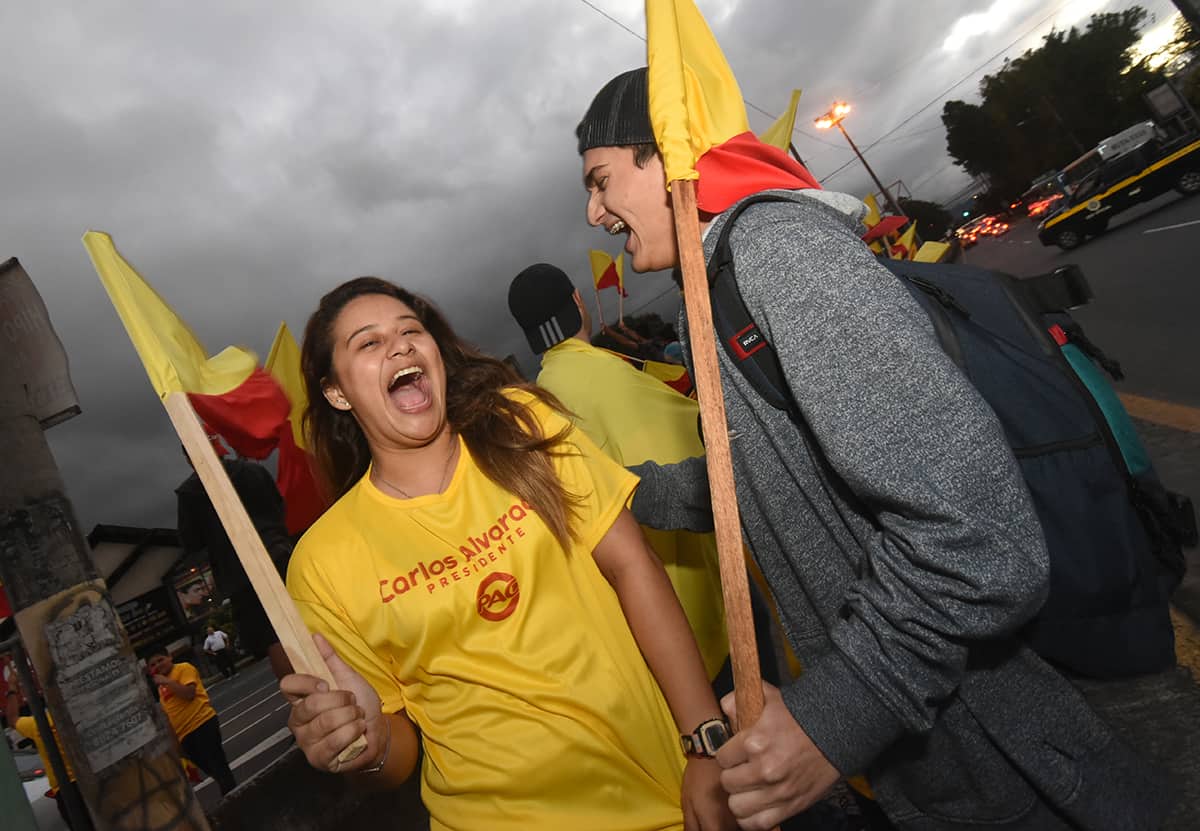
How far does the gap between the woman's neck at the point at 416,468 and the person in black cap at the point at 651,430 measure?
1.99 feet

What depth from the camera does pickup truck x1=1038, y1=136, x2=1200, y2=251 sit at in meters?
15.4

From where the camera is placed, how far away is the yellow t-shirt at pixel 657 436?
8.50 feet

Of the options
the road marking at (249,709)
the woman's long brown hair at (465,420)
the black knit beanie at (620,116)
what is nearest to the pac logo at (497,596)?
the woman's long brown hair at (465,420)

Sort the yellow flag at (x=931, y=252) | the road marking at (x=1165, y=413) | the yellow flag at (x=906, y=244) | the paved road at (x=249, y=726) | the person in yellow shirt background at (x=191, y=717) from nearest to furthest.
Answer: the road marking at (x=1165, y=413), the person in yellow shirt background at (x=191, y=717), the yellow flag at (x=931, y=252), the yellow flag at (x=906, y=244), the paved road at (x=249, y=726)

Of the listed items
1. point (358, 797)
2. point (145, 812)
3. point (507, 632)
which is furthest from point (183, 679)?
point (507, 632)

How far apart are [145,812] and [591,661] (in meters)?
2.69

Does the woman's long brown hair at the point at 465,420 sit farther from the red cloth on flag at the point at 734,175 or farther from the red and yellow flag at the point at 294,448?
the red cloth on flag at the point at 734,175

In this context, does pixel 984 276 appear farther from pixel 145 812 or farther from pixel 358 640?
Answer: pixel 145 812

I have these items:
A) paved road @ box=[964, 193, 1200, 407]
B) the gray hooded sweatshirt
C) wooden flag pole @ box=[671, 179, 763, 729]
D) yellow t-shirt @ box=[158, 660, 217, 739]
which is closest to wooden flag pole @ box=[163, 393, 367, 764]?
wooden flag pole @ box=[671, 179, 763, 729]

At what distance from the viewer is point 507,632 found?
5.42 ft

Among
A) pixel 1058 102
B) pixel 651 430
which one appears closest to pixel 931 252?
pixel 651 430

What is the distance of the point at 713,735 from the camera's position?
5.33ft

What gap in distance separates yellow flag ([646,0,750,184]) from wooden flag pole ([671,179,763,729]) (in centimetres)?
30

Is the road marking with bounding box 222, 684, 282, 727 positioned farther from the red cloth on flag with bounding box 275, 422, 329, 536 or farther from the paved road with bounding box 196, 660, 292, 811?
the red cloth on flag with bounding box 275, 422, 329, 536
